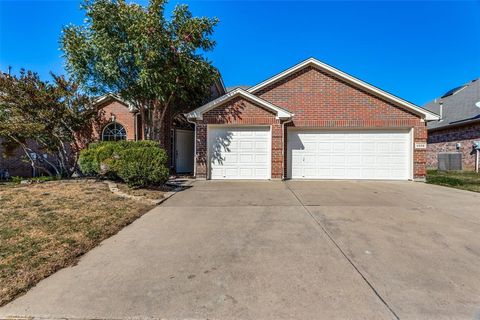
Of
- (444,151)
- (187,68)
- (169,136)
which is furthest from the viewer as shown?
(444,151)

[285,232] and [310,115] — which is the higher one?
[310,115]

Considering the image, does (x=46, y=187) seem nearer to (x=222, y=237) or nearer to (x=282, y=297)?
(x=222, y=237)

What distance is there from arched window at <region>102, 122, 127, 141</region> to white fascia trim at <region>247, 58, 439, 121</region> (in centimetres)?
707

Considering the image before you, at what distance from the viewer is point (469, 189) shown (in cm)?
925

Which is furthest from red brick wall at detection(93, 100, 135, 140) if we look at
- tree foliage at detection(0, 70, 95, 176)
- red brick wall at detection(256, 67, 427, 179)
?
red brick wall at detection(256, 67, 427, 179)

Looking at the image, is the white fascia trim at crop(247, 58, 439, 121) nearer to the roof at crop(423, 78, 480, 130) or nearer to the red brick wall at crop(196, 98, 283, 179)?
the red brick wall at crop(196, 98, 283, 179)

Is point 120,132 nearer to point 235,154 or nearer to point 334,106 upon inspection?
point 235,154

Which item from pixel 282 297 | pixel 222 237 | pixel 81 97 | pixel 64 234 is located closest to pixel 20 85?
pixel 81 97

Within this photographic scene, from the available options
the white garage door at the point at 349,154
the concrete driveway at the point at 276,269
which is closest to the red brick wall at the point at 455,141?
the white garage door at the point at 349,154

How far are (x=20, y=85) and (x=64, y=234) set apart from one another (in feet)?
27.9

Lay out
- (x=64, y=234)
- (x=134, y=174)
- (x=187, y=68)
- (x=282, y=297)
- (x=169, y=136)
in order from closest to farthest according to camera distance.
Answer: (x=282, y=297) < (x=64, y=234) < (x=134, y=174) < (x=187, y=68) < (x=169, y=136)

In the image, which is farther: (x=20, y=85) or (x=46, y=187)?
(x=20, y=85)

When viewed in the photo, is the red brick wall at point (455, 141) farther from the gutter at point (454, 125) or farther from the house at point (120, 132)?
the house at point (120, 132)

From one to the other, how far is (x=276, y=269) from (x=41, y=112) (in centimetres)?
1101
